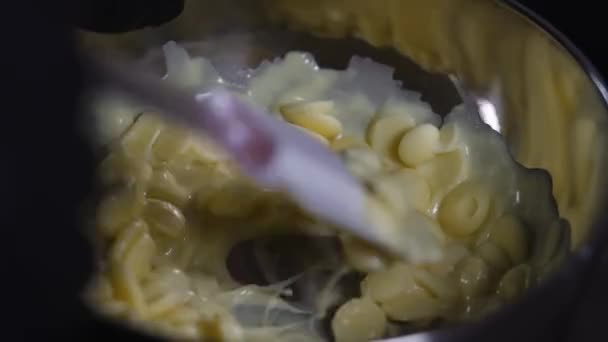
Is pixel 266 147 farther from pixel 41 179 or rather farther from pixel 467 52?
pixel 467 52

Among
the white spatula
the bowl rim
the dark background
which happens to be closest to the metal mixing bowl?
the bowl rim

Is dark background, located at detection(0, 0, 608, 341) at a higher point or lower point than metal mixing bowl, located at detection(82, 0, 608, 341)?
higher

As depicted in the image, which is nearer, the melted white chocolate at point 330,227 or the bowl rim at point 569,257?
the bowl rim at point 569,257

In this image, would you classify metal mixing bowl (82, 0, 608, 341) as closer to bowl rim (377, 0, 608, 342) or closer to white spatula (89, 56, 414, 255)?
bowl rim (377, 0, 608, 342)

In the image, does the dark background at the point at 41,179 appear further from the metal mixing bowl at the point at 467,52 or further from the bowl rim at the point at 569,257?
the metal mixing bowl at the point at 467,52

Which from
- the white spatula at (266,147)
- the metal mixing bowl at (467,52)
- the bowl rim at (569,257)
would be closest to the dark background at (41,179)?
the white spatula at (266,147)

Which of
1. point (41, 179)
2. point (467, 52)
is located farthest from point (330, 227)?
point (41, 179)

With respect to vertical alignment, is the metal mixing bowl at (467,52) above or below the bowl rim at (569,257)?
below
